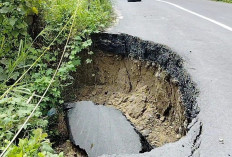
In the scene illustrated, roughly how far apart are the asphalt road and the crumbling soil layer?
36 cm

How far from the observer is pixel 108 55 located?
15.0 feet

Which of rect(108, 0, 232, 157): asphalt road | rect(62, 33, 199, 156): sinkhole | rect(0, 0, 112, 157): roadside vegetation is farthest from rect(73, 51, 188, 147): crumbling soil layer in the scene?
rect(0, 0, 112, 157): roadside vegetation

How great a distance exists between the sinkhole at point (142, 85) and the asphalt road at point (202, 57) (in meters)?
0.16

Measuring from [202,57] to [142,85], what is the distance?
103 centimetres

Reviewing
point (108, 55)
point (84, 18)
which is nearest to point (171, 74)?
point (108, 55)

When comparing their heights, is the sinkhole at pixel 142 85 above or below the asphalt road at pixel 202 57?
below

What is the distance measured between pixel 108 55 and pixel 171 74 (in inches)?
58.3

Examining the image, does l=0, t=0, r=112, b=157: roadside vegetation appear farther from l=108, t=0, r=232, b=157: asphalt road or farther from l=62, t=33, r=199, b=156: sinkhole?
l=108, t=0, r=232, b=157: asphalt road

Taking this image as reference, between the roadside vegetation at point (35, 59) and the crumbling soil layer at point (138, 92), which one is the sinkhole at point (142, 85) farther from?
the roadside vegetation at point (35, 59)

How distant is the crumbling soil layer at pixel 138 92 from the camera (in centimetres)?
326

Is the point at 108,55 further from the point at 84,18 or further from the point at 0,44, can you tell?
the point at 0,44

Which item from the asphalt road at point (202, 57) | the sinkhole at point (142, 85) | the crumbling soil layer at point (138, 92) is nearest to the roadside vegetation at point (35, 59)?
the sinkhole at point (142, 85)

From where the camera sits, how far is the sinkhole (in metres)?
3.10

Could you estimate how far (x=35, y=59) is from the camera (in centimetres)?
359
